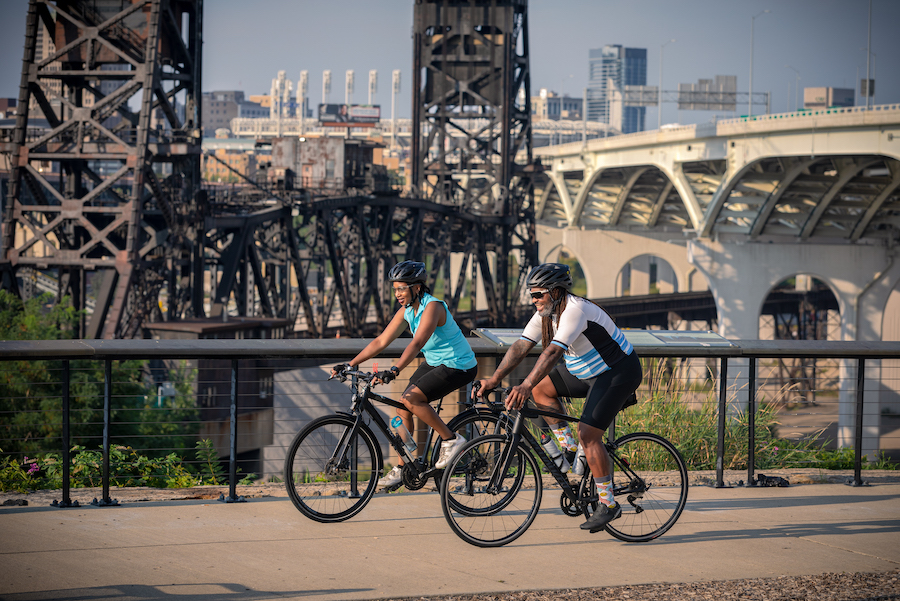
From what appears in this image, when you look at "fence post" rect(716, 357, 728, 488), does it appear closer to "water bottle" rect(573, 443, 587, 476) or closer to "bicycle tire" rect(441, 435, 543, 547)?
"water bottle" rect(573, 443, 587, 476)

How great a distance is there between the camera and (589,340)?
608 centimetres

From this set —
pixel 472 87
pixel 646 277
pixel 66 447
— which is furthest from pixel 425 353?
pixel 646 277

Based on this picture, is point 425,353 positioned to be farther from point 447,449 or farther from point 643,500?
point 643,500

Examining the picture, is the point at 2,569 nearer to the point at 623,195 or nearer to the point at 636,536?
the point at 636,536

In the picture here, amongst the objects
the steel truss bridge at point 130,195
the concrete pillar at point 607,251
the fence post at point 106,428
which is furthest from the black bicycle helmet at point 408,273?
the concrete pillar at point 607,251

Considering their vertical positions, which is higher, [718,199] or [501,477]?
[718,199]

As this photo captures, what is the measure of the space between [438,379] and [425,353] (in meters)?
0.25

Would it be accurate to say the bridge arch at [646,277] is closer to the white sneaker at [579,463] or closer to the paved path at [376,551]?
the paved path at [376,551]

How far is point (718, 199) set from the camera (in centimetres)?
5825

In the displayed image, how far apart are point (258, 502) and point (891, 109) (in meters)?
43.0

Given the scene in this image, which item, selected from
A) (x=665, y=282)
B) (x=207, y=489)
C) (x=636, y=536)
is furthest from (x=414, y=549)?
(x=665, y=282)

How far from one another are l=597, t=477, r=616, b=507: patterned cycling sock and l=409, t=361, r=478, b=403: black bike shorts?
1.20 meters

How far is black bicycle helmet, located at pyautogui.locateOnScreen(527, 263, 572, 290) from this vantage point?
594cm

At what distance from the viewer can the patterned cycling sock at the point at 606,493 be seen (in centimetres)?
615
